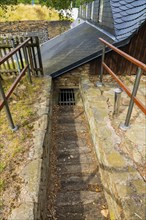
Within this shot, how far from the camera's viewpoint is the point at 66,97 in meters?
5.03

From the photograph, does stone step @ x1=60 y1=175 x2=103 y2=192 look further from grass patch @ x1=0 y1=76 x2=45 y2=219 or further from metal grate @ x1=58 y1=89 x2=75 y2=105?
metal grate @ x1=58 y1=89 x2=75 y2=105

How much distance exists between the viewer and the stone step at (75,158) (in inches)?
111

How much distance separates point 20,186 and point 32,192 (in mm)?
171

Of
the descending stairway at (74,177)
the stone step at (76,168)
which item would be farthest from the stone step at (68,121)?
the stone step at (76,168)

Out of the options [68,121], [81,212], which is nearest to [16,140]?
[81,212]

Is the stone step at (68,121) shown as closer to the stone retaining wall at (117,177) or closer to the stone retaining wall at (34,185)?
the stone retaining wall at (117,177)

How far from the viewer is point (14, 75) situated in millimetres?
4863

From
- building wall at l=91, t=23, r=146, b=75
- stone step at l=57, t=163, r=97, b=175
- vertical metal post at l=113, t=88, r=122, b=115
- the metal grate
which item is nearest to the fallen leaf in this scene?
stone step at l=57, t=163, r=97, b=175

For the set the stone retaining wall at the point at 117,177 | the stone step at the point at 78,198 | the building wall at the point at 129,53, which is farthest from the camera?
the building wall at the point at 129,53

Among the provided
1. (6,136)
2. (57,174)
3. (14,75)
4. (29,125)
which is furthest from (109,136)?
(14,75)

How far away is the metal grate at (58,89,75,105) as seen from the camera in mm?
4727

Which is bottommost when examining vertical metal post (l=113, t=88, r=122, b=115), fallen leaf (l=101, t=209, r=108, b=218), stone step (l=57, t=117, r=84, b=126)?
stone step (l=57, t=117, r=84, b=126)

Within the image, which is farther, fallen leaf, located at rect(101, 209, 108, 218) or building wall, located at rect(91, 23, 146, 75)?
building wall, located at rect(91, 23, 146, 75)

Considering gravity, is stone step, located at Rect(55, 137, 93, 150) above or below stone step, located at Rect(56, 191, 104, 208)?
below
